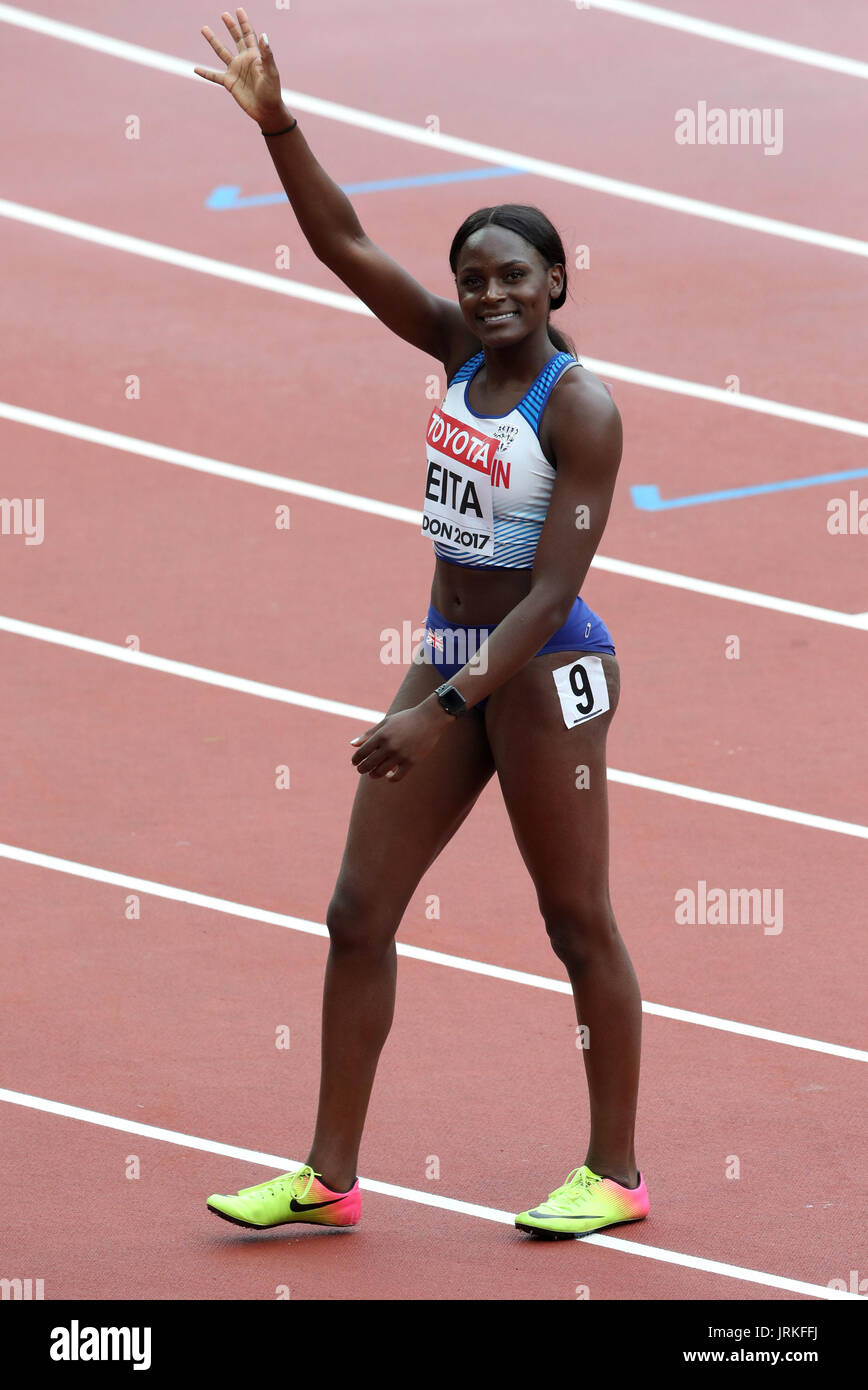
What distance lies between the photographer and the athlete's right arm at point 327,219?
5027 millimetres

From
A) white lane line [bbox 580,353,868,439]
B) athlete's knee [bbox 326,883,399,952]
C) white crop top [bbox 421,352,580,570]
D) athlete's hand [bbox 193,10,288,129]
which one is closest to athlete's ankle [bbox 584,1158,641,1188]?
athlete's knee [bbox 326,883,399,952]

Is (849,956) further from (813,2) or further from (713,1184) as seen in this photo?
(813,2)

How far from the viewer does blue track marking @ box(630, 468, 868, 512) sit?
1123 centimetres

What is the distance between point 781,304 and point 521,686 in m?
8.92

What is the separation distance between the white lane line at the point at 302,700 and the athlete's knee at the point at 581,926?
3.21 m

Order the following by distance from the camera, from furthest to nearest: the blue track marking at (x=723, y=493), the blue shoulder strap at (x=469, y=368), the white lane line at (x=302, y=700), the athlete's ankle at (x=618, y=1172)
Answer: the blue track marking at (x=723, y=493)
the white lane line at (x=302, y=700)
the athlete's ankle at (x=618, y=1172)
the blue shoulder strap at (x=469, y=368)

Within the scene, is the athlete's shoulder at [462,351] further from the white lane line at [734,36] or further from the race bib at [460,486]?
the white lane line at [734,36]

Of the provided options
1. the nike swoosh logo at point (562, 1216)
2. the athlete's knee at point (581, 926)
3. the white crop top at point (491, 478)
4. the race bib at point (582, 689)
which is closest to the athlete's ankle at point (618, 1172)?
the nike swoosh logo at point (562, 1216)

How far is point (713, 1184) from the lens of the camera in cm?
557

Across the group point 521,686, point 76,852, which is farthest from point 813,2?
point 521,686

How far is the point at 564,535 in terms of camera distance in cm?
478

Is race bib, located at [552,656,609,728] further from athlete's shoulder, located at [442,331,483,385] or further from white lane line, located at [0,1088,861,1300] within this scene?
white lane line, located at [0,1088,861,1300]
